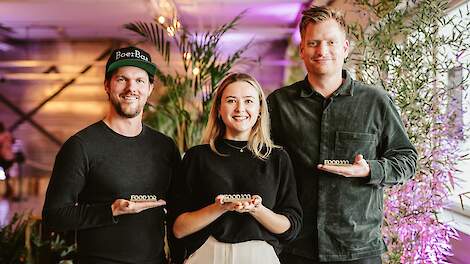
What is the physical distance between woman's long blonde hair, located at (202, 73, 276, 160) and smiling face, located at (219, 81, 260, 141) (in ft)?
0.08

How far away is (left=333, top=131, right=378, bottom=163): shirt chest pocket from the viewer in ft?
6.38

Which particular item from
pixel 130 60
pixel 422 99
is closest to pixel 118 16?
pixel 422 99

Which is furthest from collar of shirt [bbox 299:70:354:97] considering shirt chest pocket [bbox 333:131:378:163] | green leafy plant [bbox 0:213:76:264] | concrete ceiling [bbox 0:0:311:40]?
concrete ceiling [bbox 0:0:311:40]

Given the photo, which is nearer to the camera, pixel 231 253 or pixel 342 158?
pixel 231 253

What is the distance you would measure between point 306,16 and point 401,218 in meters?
1.48

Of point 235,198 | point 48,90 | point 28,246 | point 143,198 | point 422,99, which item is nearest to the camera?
point 235,198

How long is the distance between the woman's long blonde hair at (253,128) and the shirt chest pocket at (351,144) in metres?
0.28

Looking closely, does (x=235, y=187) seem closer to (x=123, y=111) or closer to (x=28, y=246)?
(x=123, y=111)

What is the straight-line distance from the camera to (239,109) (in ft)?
5.89

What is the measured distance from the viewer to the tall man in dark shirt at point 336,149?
1.93 m

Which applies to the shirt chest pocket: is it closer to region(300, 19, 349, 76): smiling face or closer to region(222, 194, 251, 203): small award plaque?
region(300, 19, 349, 76): smiling face

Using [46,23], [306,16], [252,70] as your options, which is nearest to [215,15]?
[252,70]

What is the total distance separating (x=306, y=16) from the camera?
1978mm

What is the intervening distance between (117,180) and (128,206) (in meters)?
0.19
